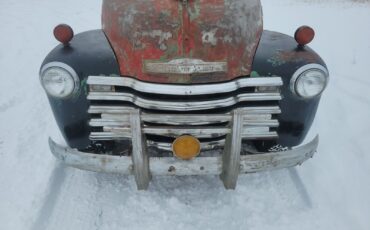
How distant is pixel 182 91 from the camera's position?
2.84m

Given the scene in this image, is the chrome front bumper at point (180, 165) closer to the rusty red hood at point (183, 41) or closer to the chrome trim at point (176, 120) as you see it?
the chrome trim at point (176, 120)

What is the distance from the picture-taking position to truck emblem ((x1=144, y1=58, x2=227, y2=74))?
9.66 feet

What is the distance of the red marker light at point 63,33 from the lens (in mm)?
3277

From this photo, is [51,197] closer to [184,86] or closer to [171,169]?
[171,169]

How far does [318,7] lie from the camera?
12156 millimetres

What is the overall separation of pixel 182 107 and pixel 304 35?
4.51 feet

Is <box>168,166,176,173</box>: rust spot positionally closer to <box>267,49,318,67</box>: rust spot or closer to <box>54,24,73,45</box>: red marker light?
<box>267,49,318,67</box>: rust spot

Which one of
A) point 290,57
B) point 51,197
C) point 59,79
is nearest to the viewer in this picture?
point 59,79

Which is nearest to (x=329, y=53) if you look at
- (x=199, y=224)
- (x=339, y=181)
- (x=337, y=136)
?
(x=337, y=136)

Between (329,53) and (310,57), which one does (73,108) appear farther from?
(329,53)

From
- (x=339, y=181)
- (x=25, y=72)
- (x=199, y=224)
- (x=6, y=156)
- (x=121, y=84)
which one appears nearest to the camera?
(x=121, y=84)

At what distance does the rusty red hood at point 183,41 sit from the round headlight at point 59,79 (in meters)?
0.41

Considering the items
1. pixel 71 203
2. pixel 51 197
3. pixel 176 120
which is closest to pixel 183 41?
pixel 176 120

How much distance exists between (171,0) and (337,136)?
270cm
